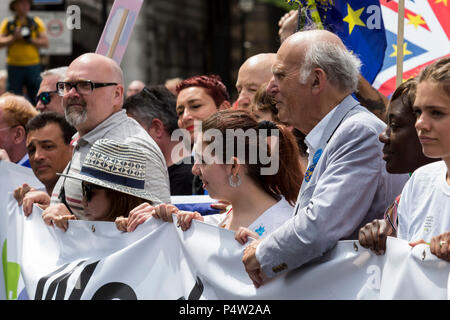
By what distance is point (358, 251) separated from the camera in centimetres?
346

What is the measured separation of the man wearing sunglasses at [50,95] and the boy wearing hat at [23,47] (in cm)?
427

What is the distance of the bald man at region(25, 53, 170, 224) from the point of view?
535 cm

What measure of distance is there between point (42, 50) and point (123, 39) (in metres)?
6.29

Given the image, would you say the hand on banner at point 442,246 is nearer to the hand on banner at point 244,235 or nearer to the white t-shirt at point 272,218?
the hand on banner at point 244,235

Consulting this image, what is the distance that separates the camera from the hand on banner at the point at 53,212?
17.3 feet

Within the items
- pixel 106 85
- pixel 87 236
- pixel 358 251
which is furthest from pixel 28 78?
pixel 358 251

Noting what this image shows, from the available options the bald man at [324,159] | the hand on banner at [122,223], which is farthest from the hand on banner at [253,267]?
the hand on banner at [122,223]

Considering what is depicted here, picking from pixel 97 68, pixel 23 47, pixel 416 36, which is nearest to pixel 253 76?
pixel 97 68

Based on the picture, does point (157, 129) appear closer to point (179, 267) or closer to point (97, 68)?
point (97, 68)

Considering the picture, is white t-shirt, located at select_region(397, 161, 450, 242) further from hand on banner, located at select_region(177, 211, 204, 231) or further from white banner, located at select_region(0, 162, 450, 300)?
hand on banner, located at select_region(177, 211, 204, 231)

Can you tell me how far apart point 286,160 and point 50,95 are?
400 centimetres

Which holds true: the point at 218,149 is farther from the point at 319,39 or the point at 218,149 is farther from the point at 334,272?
the point at 334,272
